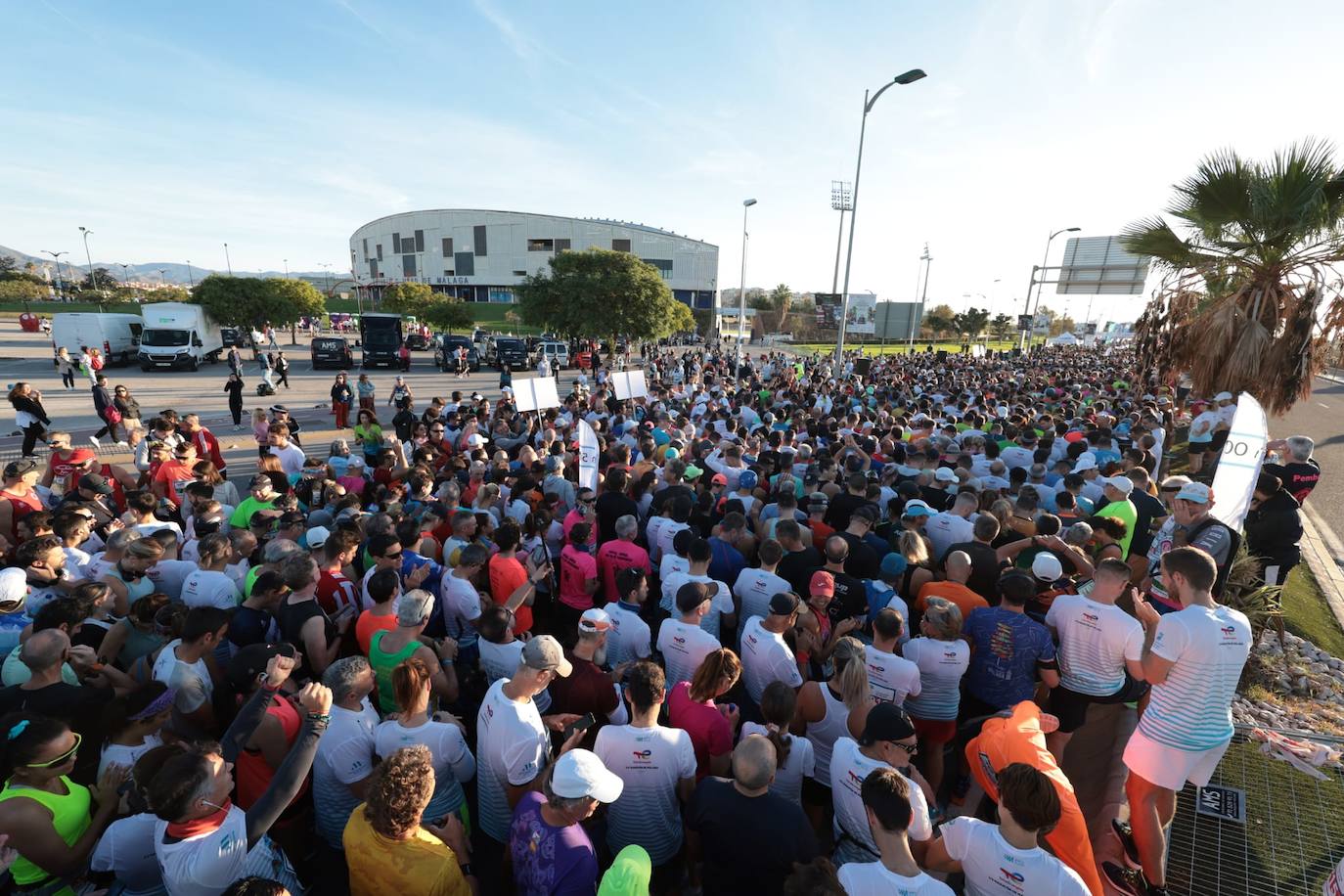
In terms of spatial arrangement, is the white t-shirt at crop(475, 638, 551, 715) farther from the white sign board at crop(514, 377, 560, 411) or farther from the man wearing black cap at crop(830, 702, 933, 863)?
the white sign board at crop(514, 377, 560, 411)

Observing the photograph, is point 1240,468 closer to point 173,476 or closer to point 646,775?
point 646,775

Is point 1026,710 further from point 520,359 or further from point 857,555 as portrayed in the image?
point 520,359

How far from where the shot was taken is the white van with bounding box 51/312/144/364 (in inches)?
1053

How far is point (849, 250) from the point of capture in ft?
68.8

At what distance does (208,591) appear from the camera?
415 cm

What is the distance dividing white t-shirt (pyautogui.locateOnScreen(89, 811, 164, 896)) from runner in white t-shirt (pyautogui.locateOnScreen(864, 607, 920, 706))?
12.0ft

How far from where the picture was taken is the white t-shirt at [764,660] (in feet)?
12.3

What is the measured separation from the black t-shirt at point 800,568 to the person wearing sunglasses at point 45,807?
432 cm

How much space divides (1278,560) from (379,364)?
118 ft

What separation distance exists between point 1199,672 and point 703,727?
292 cm

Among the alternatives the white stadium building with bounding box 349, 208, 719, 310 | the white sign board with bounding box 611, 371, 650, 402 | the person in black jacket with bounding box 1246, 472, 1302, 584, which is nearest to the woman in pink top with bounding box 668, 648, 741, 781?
the person in black jacket with bounding box 1246, 472, 1302, 584

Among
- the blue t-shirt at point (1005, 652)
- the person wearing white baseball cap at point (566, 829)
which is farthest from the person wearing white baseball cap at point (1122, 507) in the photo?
the person wearing white baseball cap at point (566, 829)

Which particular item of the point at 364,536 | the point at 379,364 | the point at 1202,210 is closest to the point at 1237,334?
the point at 1202,210

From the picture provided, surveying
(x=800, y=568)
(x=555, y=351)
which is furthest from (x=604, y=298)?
(x=800, y=568)
